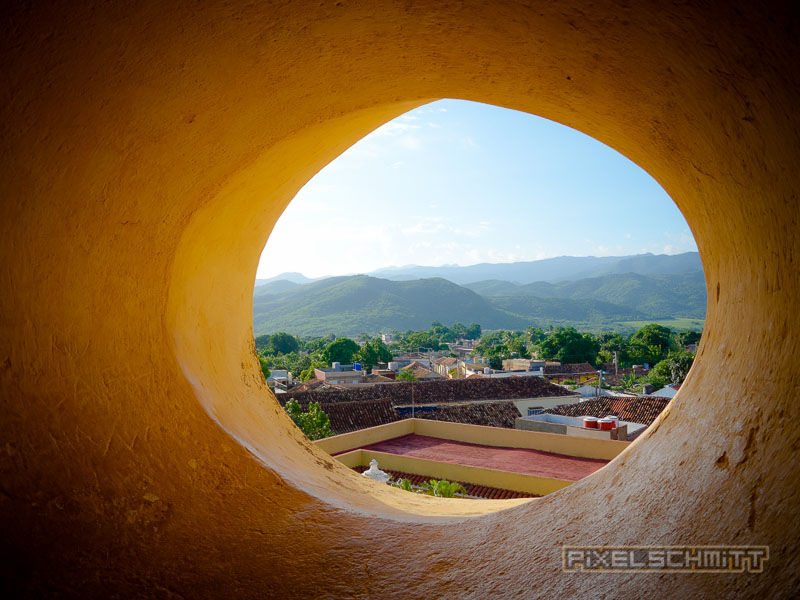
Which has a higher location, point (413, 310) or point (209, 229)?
point (209, 229)

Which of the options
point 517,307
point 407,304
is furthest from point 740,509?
point 517,307

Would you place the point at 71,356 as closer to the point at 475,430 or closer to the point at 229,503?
the point at 229,503

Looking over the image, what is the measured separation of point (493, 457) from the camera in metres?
12.7

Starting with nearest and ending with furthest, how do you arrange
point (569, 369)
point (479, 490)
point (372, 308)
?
point (479, 490) < point (569, 369) < point (372, 308)

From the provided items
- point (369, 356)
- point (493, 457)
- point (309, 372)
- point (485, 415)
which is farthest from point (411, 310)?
point (493, 457)

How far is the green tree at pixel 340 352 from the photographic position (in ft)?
208

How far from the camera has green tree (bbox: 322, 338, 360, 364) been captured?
63531 mm

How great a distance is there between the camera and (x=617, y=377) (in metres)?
56.5

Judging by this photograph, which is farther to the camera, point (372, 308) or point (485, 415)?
point (372, 308)

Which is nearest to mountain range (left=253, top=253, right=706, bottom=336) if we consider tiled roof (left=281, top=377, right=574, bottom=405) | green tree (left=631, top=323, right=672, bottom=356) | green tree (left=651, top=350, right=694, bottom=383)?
green tree (left=631, top=323, right=672, bottom=356)

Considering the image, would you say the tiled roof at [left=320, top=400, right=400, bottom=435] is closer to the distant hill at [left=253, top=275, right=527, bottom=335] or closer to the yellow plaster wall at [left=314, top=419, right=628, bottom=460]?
the yellow plaster wall at [left=314, top=419, right=628, bottom=460]

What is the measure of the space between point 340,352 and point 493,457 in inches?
2050

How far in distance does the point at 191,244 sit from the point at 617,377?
57.9m

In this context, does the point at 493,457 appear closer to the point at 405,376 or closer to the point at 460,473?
the point at 460,473
